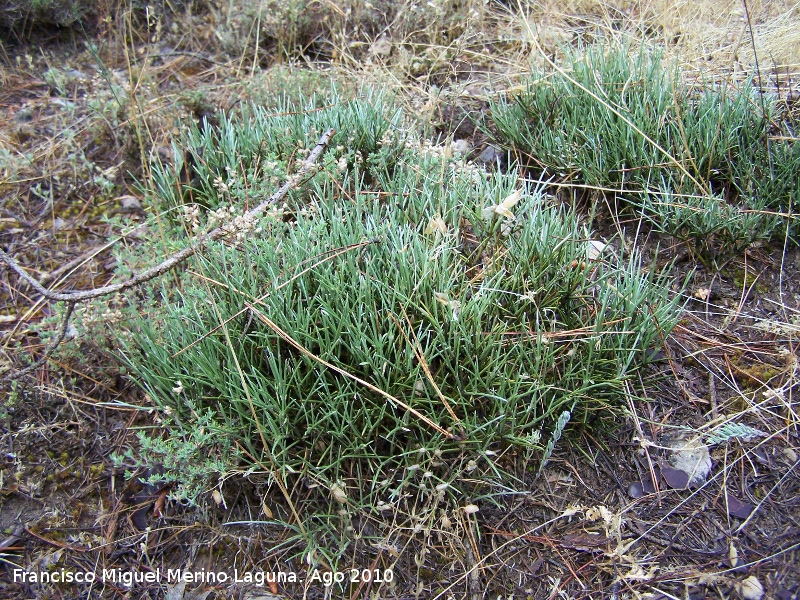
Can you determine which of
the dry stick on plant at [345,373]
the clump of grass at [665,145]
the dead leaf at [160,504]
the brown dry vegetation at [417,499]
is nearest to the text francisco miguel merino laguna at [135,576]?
the brown dry vegetation at [417,499]

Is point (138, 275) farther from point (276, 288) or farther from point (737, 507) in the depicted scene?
point (737, 507)

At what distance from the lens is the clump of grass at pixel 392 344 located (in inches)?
75.2

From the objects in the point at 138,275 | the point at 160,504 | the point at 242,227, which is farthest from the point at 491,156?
the point at 160,504

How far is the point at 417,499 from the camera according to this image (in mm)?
1901

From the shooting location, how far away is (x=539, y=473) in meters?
1.98

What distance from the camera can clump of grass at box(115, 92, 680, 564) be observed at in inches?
75.2

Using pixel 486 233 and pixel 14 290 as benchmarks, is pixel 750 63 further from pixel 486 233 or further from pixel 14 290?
pixel 14 290

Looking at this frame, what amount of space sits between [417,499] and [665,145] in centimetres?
204

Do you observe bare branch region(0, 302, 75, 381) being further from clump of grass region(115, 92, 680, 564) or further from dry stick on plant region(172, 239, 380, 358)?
dry stick on plant region(172, 239, 380, 358)

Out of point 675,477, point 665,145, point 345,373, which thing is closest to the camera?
point 345,373

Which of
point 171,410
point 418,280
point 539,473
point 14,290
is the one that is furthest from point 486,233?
point 14,290

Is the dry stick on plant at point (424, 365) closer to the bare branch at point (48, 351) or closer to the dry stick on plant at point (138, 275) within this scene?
the dry stick on plant at point (138, 275)

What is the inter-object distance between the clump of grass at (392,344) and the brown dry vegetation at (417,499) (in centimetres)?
13

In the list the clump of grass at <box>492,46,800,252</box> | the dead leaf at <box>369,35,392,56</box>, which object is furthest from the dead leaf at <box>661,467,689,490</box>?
the dead leaf at <box>369,35,392,56</box>
